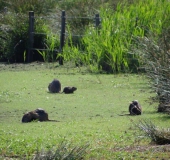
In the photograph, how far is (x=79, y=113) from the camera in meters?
10.6

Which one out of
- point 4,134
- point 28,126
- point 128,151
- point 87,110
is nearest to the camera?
point 128,151

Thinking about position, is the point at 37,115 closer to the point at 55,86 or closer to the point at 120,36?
the point at 55,86

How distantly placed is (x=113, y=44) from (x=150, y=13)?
1.37m

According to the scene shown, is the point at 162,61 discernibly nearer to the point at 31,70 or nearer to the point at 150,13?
the point at 150,13

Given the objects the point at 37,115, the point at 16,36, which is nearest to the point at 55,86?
the point at 37,115

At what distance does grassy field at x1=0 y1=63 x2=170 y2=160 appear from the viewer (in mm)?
7012

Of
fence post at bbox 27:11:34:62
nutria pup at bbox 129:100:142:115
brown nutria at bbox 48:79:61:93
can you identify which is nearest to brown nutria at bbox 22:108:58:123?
nutria pup at bbox 129:100:142:115

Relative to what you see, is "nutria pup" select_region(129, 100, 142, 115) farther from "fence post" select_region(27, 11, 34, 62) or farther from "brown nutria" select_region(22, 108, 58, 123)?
"fence post" select_region(27, 11, 34, 62)

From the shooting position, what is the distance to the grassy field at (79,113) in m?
7.01

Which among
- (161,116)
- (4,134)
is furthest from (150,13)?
(4,134)

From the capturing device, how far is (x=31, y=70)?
1838cm

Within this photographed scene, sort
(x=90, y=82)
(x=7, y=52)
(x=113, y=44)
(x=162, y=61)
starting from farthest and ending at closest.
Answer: (x=7, y=52) < (x=113, y=44) < (x=90, y=82) < (x=162, y=61)

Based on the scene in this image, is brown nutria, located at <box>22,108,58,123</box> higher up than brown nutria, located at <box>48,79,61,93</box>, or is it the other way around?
brown nutria, located at <box>22,108,58,123</box>

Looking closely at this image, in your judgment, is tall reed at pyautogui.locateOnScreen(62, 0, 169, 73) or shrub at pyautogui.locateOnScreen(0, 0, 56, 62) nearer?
tall reed at pyautogui.locateOnScreen(62, 0, 169, 73)
